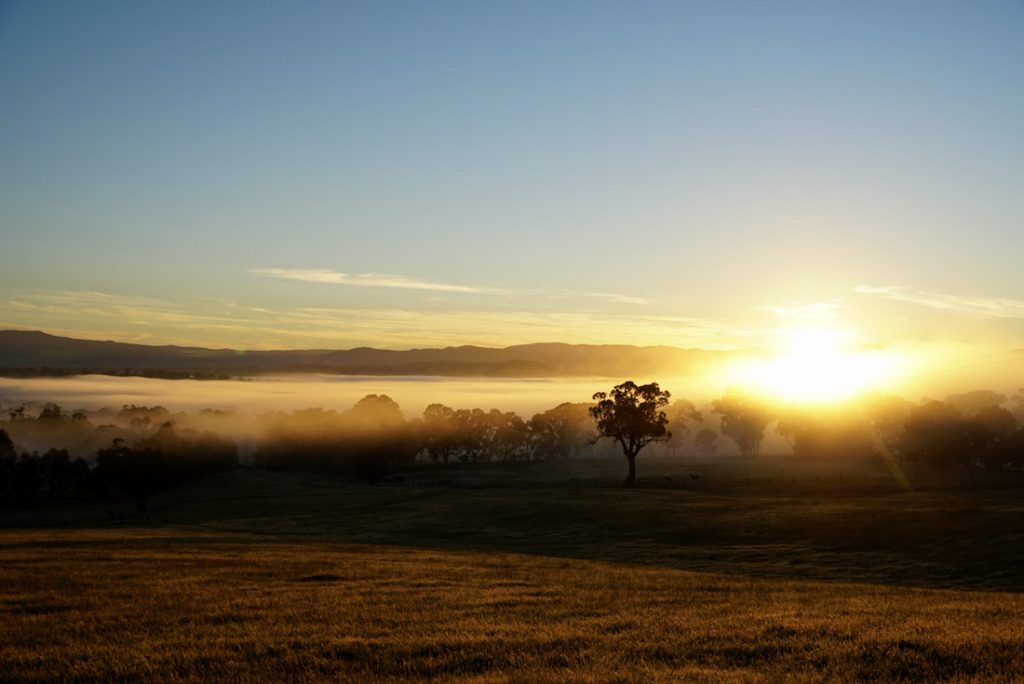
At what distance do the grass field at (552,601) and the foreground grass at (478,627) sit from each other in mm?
91

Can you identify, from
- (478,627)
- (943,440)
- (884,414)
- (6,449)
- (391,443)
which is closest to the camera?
(478,627)

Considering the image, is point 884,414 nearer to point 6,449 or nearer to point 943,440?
point 943,440

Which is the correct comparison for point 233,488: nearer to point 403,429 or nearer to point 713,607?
point 403,429

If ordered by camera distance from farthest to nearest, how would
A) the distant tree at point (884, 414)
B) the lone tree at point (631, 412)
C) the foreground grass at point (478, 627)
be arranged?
the distant tree at point (884, 414) < the lone tree at point (631, 412) < the foreground grass at point (478, 627)

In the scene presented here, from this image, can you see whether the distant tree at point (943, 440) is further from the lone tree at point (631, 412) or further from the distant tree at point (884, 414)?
the lone tree at point (631, 412)

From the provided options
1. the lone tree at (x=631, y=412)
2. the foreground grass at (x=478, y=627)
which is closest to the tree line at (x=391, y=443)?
the lone tree at (x=631, y=412)

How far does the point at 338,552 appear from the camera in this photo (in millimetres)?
45031

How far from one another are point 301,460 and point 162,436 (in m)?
32.4

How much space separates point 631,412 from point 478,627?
96055mm

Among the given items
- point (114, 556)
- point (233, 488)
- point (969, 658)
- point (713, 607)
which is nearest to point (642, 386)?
point (233, 488)

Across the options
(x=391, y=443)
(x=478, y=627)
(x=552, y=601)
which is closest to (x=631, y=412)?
(x=391, y=443)

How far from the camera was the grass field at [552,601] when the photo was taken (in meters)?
16.8

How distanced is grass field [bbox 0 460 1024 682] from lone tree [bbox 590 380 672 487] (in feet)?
149

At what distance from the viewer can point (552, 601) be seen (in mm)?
25938
